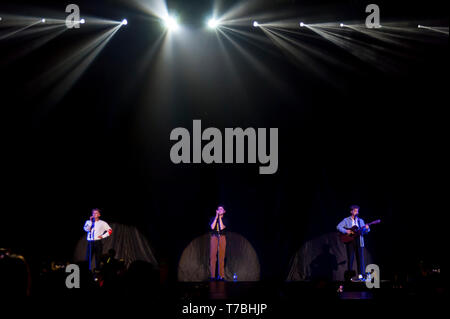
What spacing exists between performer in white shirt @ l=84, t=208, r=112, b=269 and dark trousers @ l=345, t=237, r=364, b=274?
5.68 m

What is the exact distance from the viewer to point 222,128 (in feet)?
34.7

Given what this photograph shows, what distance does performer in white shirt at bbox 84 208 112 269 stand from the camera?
957cm

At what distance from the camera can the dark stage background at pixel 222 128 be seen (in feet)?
33.1

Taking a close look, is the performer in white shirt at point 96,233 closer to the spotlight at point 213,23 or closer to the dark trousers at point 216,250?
the dark trousers at point 216,250

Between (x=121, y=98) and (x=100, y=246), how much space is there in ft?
12.4

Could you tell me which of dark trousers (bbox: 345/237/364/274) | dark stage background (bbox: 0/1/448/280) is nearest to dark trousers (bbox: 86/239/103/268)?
dark stage background (bbox: 0/1/448/280)

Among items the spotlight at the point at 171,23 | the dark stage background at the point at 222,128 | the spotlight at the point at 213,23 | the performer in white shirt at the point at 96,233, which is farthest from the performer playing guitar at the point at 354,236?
the spotlight at the point at 171,23

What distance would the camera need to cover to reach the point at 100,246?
9.78 m

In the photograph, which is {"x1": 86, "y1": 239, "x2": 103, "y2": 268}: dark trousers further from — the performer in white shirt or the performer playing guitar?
the performer playing guitar

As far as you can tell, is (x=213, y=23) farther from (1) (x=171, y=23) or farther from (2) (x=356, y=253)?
(2) (x=356, y=253)

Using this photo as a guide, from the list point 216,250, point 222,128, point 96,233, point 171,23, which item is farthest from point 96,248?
point 171,23

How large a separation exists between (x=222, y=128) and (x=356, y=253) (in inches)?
176

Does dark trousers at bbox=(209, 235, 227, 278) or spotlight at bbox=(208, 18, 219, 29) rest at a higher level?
spotlight at bbox=(208, 18, 219, 29)
